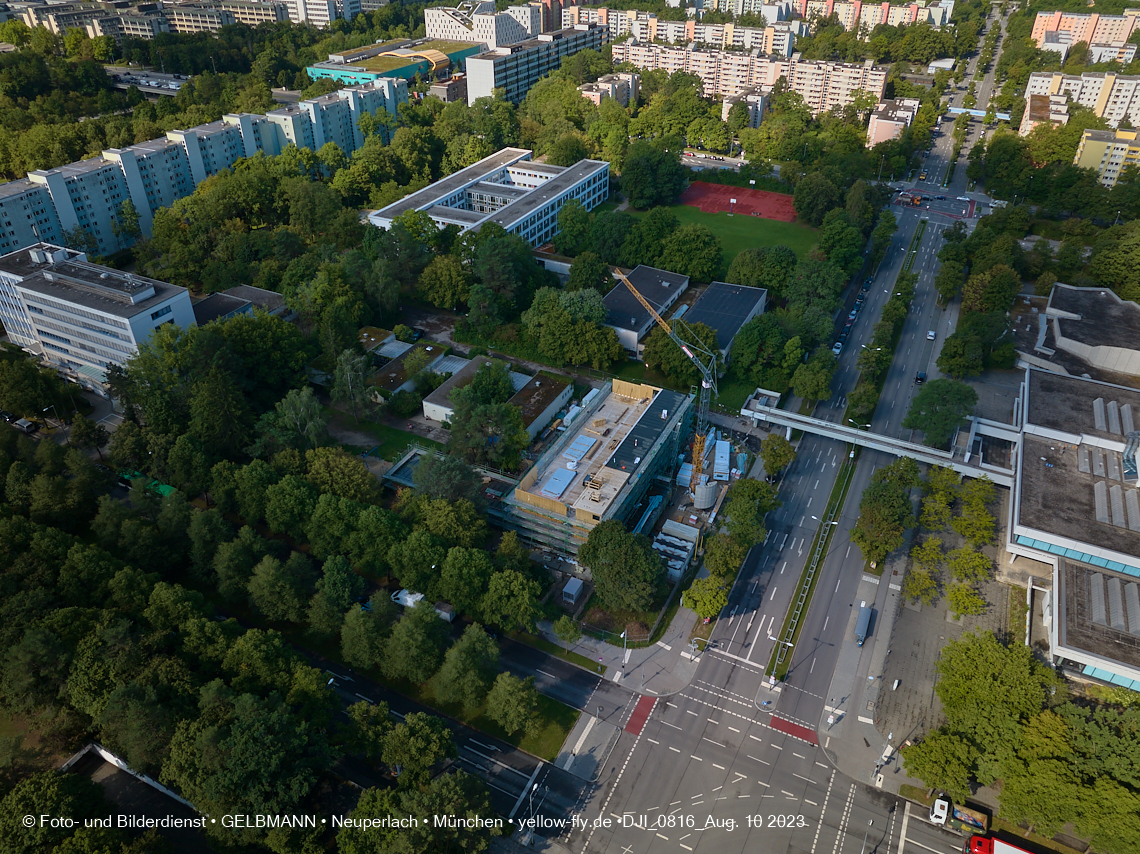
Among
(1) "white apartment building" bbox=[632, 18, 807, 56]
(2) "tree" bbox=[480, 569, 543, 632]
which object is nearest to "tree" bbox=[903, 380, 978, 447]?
(2) "tree" bbox=[480, 569, 543, 632]

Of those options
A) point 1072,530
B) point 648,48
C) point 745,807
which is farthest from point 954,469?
point 648,48

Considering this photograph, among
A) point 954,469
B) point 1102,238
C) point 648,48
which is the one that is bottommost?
point 954,469

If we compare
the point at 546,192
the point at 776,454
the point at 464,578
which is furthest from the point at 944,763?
the point at 546,192

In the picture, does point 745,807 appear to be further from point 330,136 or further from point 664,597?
point 330,136

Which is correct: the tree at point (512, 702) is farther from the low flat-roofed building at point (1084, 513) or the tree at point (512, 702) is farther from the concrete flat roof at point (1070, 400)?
the concrete flat roof at point (1070, 400)

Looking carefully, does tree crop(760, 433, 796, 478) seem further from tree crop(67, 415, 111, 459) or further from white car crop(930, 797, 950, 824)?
tree crop(67, 415, 111, 459)
